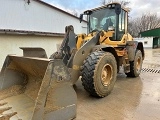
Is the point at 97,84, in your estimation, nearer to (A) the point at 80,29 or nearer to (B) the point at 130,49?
(B) the point at 130,49

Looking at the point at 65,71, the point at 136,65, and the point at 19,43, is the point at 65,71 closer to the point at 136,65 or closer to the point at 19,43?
the point at 136,65

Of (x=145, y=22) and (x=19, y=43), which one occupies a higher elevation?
(x=145, y=22)

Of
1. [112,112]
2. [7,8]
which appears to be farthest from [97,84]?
[7,8]

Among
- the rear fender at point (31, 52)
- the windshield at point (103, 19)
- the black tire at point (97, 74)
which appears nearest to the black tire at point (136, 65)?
the windshield at point (103, 19)

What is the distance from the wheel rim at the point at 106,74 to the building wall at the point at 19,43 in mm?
4658

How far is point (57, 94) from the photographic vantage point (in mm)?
2582

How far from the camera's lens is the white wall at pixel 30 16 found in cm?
826

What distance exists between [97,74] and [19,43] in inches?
198

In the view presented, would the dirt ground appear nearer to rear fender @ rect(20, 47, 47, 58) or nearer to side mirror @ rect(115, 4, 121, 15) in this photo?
rear fender @ rect(20, 47, 47, 58)

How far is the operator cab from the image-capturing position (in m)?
5.43

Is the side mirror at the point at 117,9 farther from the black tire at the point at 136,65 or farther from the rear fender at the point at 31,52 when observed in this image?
the rear fender at the point at 31,52

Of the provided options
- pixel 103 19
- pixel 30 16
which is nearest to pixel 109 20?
pixel 103 19

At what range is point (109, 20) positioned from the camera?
5.53 metres

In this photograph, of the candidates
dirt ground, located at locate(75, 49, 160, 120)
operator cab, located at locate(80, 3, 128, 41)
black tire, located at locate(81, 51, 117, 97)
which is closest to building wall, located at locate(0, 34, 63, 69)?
operator cab, located at locate(80, 3, 128, 41)
